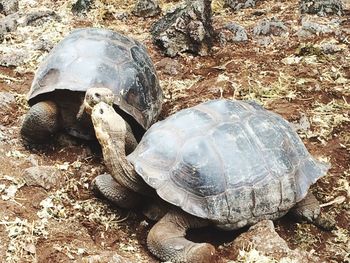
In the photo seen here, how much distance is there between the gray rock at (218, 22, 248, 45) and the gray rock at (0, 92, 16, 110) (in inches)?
110

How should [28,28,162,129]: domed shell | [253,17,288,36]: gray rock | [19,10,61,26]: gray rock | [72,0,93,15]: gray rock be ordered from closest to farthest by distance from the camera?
1. [28,28,162,129]: domed shell
2. [253,17,288,36]: gray rock
3. [19,10,61,26]: gray rock
4. [72,0,93,15]: gray rock

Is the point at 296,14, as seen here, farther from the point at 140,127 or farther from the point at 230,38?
the point at 140,127

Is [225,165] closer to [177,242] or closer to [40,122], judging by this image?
[177,242]

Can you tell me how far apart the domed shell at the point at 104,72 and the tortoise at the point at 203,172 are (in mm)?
842

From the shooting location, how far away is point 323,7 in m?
7.81

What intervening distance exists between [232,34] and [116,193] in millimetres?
3902

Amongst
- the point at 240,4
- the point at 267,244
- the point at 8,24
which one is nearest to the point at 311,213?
the point at 267,244

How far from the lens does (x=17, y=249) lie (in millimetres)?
3398

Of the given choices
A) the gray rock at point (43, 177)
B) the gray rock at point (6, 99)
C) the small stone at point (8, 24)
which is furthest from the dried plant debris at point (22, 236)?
the small stone at point (8, 24)

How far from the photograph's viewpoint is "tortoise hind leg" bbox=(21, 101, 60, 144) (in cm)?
459

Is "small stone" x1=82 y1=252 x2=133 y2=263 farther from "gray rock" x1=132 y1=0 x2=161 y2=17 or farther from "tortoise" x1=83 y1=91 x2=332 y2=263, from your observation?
"gray rock" x1=132 y1=0 x2=161 y2=17

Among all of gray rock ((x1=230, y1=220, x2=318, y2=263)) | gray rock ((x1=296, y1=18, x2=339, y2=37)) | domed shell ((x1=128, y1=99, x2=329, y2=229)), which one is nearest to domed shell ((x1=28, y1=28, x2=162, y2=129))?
domed shell ((x1=128, y1=99, x2=329, y2=229))

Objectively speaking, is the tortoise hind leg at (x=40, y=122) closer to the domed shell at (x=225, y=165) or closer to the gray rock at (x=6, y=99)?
the gray rock at (x=6, y=99)

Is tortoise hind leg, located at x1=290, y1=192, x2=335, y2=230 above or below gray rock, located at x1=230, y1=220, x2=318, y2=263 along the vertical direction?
below
